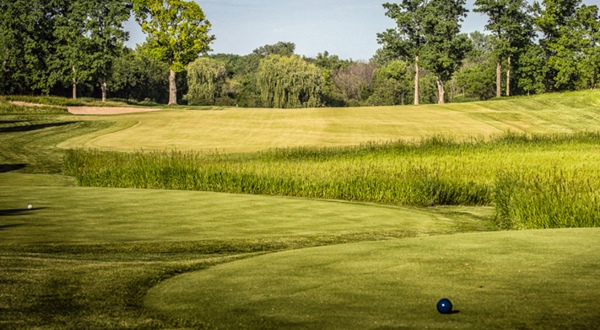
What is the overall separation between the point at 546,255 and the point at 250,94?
123 metres

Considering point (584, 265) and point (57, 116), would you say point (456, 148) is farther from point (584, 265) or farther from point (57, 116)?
point (57, 116)

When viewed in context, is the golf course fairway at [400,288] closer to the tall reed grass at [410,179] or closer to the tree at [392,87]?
the tall reed grass at [410,179]

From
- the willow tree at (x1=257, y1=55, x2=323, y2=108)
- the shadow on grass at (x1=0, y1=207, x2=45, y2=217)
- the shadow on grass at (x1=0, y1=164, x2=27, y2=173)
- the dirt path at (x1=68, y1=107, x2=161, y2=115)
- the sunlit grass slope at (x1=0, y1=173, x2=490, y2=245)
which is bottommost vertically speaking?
the shadow on grass at (x1=0, y1=164, x2=27, y2=173)

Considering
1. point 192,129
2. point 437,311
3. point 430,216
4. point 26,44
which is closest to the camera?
point 437,311

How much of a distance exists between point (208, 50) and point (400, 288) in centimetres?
9793

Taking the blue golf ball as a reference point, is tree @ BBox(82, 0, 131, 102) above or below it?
above

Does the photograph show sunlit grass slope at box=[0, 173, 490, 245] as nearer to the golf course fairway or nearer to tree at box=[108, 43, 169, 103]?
the golf course fairway

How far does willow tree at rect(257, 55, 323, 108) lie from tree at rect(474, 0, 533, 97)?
27238mm

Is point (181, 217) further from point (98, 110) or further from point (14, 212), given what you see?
point (98, 110)

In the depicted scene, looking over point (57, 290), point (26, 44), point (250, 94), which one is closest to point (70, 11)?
point (26, 44)

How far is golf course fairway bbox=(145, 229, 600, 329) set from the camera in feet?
22.7

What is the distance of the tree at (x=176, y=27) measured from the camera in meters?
102

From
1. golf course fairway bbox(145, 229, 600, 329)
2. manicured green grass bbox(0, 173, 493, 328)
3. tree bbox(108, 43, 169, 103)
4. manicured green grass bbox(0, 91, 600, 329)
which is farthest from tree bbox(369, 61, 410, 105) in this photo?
golf course fairway bbox(145, 229, 600, 329)

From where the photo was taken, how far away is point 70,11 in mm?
113375
